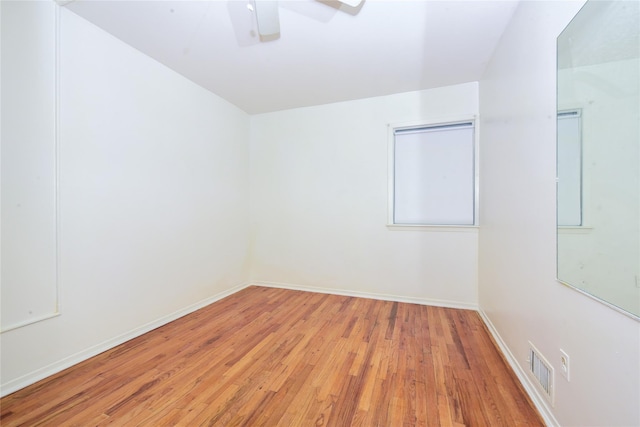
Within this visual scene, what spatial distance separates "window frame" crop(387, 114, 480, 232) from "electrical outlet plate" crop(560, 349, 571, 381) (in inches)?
67.1

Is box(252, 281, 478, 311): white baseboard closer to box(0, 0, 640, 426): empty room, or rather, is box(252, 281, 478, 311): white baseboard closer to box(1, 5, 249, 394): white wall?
box(0, 0, 640, 426): empty room

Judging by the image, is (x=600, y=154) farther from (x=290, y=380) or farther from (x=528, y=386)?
(x=290, y=380)

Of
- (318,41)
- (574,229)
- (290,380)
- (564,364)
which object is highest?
(318,41)

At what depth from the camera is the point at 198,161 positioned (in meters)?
2.76

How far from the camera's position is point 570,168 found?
1088mm

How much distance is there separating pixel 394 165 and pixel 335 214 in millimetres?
992

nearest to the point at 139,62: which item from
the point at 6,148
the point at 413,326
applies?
the point at 6,148

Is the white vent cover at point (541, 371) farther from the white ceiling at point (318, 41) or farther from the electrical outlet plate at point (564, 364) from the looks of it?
the white ceiling at point (318, 41)

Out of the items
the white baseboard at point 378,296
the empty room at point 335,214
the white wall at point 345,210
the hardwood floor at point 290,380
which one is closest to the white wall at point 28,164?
the empty room at point 335,214

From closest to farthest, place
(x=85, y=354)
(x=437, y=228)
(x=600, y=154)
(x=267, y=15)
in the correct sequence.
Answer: (x=600, y=154) → (x=267, y=15) → (x=85, y=354) → (x=437, y=228)

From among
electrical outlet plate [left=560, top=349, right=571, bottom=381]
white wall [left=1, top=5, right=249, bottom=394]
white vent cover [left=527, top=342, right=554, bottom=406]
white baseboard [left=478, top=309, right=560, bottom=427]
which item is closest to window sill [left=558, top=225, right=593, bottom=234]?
electrical outlet plate [left=560, top=349, right=571, bottom=381]

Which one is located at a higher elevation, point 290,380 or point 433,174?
point 433,174

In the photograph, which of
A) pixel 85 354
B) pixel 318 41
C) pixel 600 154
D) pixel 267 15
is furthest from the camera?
pixel 318 41

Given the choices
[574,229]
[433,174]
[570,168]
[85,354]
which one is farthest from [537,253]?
[85,354]
